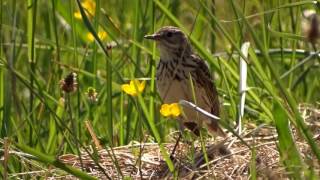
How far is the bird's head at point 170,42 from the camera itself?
6027mm

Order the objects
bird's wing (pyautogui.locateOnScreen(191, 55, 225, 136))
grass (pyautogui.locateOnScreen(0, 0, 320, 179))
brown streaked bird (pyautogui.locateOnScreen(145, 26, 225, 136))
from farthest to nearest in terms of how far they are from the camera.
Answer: bird's wing (pyautogui.locateOnScreen(191, 55, 225, 136)) → brown streaked bird (pyautogui.locateOnScreen(145, 26, 225, 136)) → grass (pyautogui.locateOnScreen(0, 0, 320, 179))

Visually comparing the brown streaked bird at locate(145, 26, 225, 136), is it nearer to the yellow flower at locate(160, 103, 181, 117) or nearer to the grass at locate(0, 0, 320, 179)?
the grass at locate(0, 0, 320, 179)

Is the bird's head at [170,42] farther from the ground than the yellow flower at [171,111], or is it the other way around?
the bird's head at [170,42]

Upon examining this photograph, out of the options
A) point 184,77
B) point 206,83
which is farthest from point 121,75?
point 206,83

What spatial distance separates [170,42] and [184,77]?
1.22 ft

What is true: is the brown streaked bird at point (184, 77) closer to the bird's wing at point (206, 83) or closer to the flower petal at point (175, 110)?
the bird's wing at point (206, 83)

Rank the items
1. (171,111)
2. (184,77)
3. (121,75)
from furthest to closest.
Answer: (184,77) < (121,75) < (171,111)

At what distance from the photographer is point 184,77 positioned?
5809 mm

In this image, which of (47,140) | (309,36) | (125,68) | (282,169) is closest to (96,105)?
(47,140)

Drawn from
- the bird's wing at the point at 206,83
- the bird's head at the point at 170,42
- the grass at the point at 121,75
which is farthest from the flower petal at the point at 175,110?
the bird's head at the point at 170,42

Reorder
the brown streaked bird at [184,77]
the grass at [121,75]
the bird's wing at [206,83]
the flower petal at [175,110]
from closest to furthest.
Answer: the flower petal at [175,110]
the grass at [121,75]
the brown streaked bird at [184,77]
the bird's wing at [206,83]

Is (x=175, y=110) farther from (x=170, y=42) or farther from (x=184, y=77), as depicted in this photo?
(x=170, y=42)

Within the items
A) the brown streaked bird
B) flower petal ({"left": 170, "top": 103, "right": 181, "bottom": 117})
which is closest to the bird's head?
the brown streaked bird

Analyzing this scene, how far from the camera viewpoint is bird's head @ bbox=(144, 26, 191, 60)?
6.03 m
